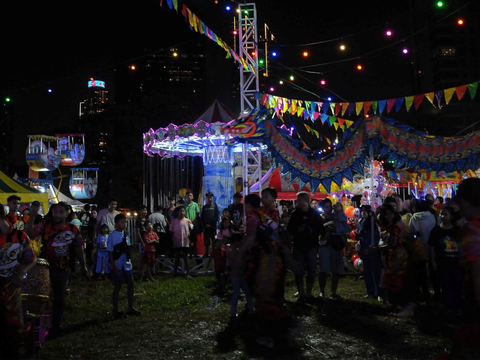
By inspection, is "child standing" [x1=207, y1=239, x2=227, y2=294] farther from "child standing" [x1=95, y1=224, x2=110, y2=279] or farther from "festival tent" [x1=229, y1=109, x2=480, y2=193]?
"child standing" [x1=95, y1=224, x2=110, y2=279]

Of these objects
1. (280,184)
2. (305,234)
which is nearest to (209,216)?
(305,234)

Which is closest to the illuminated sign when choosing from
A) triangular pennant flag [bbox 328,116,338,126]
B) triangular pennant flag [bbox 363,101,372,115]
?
triangular pennant flag [bbox 328,116,338,126]

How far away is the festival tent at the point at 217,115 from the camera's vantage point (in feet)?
44.7

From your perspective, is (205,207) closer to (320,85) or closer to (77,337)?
(77,337)

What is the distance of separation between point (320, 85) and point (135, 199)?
19442 millimetres

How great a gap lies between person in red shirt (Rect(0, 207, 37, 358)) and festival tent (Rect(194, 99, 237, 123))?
32.8ft

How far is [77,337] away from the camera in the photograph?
548 cm

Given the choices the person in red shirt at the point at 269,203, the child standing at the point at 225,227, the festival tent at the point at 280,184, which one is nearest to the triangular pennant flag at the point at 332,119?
the festival tent at the point at 280,184

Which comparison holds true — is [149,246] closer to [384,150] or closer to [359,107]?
[384,150]

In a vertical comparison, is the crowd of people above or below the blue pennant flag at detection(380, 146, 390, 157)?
below

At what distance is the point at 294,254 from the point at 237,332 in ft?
6.77

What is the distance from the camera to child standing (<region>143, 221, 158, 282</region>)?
10.0 meters

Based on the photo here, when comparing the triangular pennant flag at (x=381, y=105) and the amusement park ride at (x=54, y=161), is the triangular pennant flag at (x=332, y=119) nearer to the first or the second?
the triangular pennant flag at (x=381, y=105)

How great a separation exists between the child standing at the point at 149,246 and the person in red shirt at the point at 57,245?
14.5 ft
